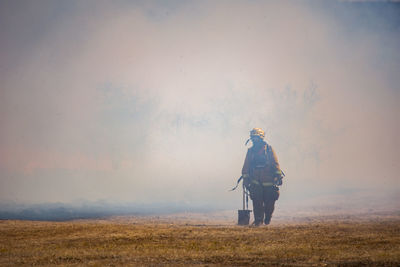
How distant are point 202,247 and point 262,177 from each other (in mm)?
9182

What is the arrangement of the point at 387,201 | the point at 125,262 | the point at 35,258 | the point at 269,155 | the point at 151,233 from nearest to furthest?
the point at 125,262 → the point at 35,258 → the point at 151,233 → the point at 269,155 → the point at 387,201

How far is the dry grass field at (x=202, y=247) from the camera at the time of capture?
10406mm

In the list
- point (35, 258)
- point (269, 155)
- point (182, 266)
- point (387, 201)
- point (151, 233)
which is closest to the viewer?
point (182, 266)

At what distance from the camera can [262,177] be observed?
69.1 ft

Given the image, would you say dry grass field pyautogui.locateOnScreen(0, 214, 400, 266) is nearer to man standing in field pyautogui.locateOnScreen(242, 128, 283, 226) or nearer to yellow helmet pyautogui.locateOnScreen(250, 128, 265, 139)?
man standing in field pyautogui.locateOnScreen(242, 128, 283, 226)

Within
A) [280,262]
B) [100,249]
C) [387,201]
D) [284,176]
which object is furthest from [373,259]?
[387,201]

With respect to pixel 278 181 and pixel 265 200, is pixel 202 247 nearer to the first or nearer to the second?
pixel 265 200

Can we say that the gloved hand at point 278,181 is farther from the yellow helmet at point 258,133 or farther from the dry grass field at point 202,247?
the dry grass field at point 202,247

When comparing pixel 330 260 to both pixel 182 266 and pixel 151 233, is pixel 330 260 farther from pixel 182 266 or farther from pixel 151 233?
pixel 151 233

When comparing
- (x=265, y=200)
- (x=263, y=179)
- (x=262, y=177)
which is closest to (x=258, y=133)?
(x=262, y=177)

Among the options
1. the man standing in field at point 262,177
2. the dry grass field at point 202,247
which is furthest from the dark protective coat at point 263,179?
the dry grass field at point 202,247

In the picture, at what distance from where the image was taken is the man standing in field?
21000 mm

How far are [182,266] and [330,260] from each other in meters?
3.56

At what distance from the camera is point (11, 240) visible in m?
14.8
